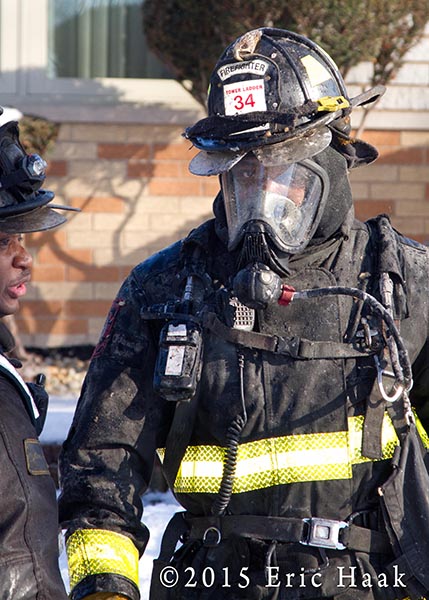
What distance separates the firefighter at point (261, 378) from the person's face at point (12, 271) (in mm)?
404

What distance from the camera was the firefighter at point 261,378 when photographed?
2982mm

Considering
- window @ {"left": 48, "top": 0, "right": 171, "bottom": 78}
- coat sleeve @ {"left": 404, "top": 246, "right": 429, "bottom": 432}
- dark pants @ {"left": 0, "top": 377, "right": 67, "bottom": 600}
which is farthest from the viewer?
window @ {"left": 48, "top": 0, "right": 171, "bottom": 78}

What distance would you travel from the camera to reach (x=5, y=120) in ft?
10.3

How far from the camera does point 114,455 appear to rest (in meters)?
3.09

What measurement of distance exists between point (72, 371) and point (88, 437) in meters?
5.32

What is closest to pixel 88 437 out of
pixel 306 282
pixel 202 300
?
pixel 202 300

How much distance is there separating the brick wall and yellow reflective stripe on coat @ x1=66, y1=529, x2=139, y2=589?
589cm

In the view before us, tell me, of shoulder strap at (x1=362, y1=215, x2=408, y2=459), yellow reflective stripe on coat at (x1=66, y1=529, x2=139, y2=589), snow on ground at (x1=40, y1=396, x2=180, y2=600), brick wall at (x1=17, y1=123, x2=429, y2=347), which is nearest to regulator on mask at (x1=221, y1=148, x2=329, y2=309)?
shoulder strap at (x1=362, y1=215, x2=408, y2=459)

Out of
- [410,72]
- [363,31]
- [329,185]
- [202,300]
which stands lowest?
[410,72]

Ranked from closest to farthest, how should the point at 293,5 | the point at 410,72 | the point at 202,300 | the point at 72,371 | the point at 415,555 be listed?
the point at 415,555 < the point at 202,300 < the point at 293,5 < the point at 72,371 < the point at 410,72

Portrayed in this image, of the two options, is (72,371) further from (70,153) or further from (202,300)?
(202,300)

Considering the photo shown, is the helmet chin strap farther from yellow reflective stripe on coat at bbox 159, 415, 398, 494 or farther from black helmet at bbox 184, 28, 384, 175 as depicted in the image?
yellow reflective stripe on coat at bbox 159, 415, 398, 494

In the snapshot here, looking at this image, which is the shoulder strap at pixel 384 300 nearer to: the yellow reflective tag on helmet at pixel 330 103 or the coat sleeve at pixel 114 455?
the yellow reflective tag on helmet at pixel 330 103

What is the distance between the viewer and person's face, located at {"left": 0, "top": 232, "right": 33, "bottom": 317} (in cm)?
283
